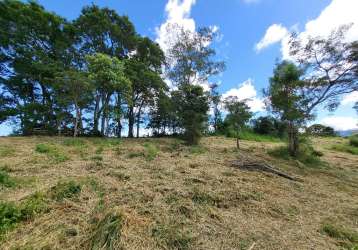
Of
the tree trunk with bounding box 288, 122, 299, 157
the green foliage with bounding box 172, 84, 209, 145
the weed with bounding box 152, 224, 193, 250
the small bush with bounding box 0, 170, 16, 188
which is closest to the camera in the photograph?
the weed with bounding box 152, 224, 193, 250

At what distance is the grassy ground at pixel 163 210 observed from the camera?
1.99 metres

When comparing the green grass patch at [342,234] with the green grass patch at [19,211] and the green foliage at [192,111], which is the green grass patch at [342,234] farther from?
the green foliage at [192,111]

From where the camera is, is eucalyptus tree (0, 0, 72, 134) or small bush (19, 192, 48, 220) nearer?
small bush (19, 192, 48, 220)

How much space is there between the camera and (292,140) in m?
8.31

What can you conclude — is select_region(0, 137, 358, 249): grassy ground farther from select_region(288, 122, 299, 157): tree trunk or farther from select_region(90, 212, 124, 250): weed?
select_region(288, 122, 299, 157): tree trunk

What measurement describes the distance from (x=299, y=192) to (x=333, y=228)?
5.05 feet

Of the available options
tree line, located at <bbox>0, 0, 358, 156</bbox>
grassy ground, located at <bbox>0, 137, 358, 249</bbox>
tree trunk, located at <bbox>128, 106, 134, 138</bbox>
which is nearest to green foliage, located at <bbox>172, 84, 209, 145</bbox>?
tree line, located at <bbox>0, 0, 358, 156</bbox>

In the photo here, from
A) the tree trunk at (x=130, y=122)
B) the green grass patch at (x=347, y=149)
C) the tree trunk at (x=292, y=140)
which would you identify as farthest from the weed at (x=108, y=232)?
the green grass patch at (x=347, y=149)

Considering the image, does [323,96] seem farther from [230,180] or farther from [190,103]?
[230,180]

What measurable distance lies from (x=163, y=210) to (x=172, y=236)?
54 centimetres

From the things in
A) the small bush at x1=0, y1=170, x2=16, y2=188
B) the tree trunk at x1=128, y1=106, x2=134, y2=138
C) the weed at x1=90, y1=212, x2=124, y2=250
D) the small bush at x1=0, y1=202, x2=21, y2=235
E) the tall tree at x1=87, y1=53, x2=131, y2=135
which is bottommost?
the weed at x1=90, y1=212, x2=124, y2=250

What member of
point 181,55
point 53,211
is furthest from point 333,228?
point 181,55

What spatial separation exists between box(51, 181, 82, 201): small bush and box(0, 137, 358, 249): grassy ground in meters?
0.01

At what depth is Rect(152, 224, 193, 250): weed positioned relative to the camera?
1.96 metres
